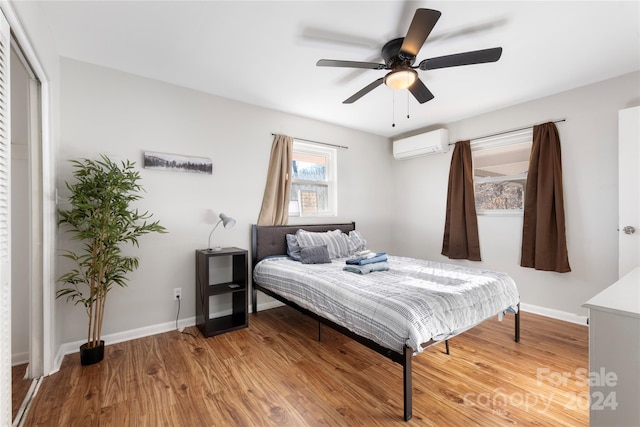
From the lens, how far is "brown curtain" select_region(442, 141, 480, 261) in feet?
12.8

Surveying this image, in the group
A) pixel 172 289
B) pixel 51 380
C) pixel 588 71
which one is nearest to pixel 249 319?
pixel 172 289

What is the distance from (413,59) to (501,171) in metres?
2.43

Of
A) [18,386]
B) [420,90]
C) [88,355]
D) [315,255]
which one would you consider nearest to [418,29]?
[420,90]

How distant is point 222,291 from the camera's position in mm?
2836

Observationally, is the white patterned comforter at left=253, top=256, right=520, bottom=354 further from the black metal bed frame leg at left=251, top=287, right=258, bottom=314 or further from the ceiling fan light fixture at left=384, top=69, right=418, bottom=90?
the ceiling fan light fixture at left=384, top=69, right=418, bottom=90

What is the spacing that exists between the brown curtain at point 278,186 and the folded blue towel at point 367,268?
4.20 feet

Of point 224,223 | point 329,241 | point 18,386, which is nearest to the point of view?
point 18,386

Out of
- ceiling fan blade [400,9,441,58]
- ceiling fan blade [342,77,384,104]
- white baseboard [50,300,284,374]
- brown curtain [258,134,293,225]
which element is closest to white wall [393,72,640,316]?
ceiling fan blade [342,77,384,104]

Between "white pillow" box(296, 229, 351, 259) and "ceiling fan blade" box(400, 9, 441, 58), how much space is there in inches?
87.5

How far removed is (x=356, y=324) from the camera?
74.7 inches

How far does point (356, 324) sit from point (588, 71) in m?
3.30

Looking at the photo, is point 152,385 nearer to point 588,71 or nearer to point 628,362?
point 628,362

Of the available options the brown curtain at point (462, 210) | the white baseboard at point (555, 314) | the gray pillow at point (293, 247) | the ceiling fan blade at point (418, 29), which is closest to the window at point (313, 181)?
the gray pillow at point (293, 247)

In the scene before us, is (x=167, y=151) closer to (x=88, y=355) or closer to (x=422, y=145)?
(x=88, y=355)
